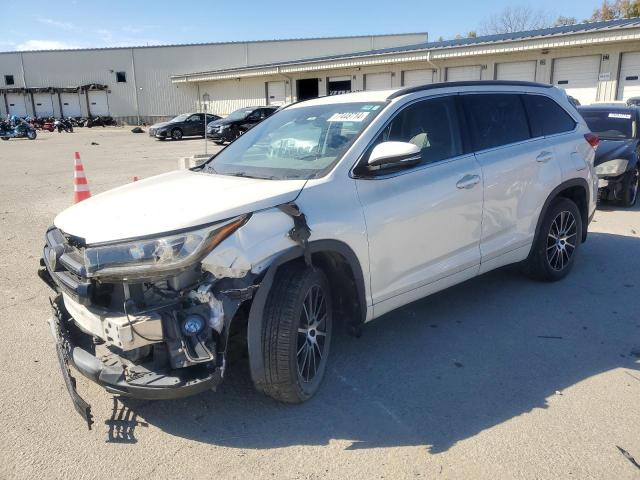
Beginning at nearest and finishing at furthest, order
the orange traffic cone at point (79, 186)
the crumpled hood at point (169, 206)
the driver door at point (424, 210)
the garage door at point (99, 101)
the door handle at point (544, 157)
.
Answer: the crumpled hood at point (169, 206) → the driver door at point (424, 210) → the door handle at point (544, 157) → the orange traffic cone at point (79, 186) → the garage door at point (99, 101)

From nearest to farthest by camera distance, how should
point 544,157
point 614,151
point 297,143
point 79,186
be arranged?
point 297,143 < point 544,157 < point 79,186 < point 614,151

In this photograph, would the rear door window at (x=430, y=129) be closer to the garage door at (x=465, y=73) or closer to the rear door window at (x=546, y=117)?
the rear door window at (x=546, y=117)

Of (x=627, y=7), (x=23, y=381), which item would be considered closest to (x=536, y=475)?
(x=23, y=381)

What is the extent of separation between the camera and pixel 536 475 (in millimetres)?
2668

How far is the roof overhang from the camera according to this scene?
19.2 m

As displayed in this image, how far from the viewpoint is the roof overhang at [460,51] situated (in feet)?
62.9

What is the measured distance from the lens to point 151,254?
2758 mm

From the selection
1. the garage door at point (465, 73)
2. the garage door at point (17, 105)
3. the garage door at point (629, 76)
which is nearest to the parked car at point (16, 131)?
the garage door at point (17, 105)

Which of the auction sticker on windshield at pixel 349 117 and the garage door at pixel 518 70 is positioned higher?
the garage door at pixel 518 70

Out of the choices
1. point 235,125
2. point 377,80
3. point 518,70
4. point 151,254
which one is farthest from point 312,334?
point 377,80

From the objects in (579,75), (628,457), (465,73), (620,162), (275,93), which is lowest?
(628,457)

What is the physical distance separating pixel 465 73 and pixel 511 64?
2096 mm

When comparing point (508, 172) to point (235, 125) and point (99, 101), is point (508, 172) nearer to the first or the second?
point (235, 125)

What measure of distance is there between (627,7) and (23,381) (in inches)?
2392
